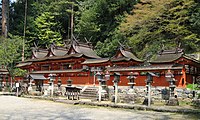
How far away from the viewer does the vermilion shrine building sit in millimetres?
21781

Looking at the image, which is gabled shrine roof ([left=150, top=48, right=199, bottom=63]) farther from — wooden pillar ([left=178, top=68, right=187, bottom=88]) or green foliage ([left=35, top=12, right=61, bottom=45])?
green foliage ([left=35, top=12, right=61, bottom=45])

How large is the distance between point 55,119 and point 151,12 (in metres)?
20.8

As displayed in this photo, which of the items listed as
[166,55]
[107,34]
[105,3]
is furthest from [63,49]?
[166,55]

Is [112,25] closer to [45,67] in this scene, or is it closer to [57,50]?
[57,50]

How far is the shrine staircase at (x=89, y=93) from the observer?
22892 mm

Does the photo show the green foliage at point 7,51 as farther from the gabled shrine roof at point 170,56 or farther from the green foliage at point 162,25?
the gabled shrine roof at point 170,56

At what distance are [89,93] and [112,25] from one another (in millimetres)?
16934

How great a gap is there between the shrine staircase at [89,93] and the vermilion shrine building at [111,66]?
1.66m

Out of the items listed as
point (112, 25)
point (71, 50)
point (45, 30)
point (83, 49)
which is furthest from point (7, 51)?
point (112, 25)

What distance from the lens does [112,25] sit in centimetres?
3809

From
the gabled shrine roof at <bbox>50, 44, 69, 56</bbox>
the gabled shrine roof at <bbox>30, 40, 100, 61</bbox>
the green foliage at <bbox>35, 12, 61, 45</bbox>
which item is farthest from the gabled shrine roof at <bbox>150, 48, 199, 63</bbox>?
the green foliage at <bbox>35, 12, 61, 45</bbox>

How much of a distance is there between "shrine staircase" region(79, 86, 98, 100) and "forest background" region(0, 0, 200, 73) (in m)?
8.59

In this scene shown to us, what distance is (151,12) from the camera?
2833 cm

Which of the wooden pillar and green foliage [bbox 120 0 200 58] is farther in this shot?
green foliage [bbox 120 0 200 58]
